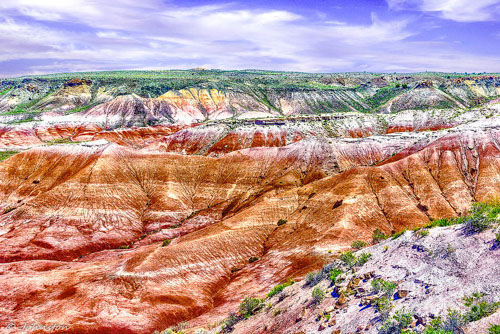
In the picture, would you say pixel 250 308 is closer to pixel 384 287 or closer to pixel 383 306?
pixel 384 287

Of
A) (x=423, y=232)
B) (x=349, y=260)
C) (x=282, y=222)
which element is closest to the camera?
(x=423, y=232)

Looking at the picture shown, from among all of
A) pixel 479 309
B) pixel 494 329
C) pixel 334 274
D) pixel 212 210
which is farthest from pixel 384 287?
pixel 212 210

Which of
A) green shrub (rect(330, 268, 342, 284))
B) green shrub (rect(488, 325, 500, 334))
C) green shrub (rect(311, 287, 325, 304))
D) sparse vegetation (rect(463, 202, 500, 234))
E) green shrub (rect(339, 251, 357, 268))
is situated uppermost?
sparse vegetation (rect(463, 202, 500, 234))

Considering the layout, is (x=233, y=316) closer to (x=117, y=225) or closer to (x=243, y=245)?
(x=243, y=245)

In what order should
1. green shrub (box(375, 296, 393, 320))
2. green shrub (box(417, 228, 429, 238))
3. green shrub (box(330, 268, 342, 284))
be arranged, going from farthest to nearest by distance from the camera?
green shrub (box(330, 268, 342, 284)), green shrub (box(417, 228, 429, 238)), green shrub (box(375, 296, 393, 320))

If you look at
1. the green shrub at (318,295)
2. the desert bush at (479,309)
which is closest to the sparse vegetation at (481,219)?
the desert bush at (479,309)

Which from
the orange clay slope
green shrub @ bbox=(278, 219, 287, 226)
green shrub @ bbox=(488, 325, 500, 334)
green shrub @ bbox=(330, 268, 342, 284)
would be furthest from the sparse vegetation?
green shrub @ bbox=(278, 219, 287, 226)

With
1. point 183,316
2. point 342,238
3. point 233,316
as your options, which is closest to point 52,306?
point 183,316

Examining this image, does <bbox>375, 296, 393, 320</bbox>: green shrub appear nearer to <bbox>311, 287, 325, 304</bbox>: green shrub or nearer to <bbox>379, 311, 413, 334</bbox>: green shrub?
<bbox>379, 311, 413, 334</bbox>: green shrub

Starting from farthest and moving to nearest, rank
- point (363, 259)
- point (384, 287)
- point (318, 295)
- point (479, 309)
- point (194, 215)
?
1. point (194, 215)
2. point (363, 259)
3. point (318, 295)
4. point (384, 287)
5. point (479, 309)

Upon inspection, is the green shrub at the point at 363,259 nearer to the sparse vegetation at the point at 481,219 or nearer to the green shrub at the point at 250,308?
the sparse vegetation at the point at 481,219
